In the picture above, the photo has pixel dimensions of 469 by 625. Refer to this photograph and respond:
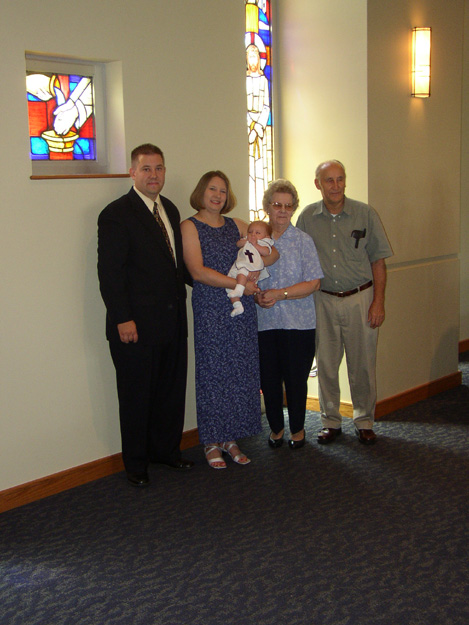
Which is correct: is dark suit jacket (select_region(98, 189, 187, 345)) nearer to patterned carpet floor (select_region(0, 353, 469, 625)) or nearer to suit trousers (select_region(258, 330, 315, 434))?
suit trousers (select_region(258, 330, 315, 434))

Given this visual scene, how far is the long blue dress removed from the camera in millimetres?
3920

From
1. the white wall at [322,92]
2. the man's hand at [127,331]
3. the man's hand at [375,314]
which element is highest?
the white wall at [322,92]

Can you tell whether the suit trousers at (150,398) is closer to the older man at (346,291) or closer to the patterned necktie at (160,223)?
the patterned necktie at (160,223)

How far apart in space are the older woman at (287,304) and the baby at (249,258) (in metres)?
0.23

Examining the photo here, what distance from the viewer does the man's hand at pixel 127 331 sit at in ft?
11.8

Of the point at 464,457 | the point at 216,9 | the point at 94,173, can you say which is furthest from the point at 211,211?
the point at 464,457

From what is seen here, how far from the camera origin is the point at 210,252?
3902mm

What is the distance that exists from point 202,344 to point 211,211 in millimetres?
725

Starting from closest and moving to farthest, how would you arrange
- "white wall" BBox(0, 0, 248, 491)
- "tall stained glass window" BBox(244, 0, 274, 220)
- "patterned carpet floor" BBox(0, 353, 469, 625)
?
"patterned carpet floor" BBox(0, 353, 469, 625)
"white wall" BBox(0, 0, 248, 491)
"tall stained glass window" BBox(244, 0, 274, 220)

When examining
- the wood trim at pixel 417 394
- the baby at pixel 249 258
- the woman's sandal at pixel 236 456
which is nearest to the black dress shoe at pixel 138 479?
the woman's sandal at pixel 236 456

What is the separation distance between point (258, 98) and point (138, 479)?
2.78 metres

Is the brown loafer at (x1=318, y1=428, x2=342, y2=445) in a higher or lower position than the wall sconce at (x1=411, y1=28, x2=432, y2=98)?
lower

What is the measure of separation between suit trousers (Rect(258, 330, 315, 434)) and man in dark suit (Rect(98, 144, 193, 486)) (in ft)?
1.75

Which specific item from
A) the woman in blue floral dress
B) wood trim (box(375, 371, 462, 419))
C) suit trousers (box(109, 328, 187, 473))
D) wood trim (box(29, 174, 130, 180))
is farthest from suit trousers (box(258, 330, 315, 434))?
wood trim (box(29, 174, 130, 180))
